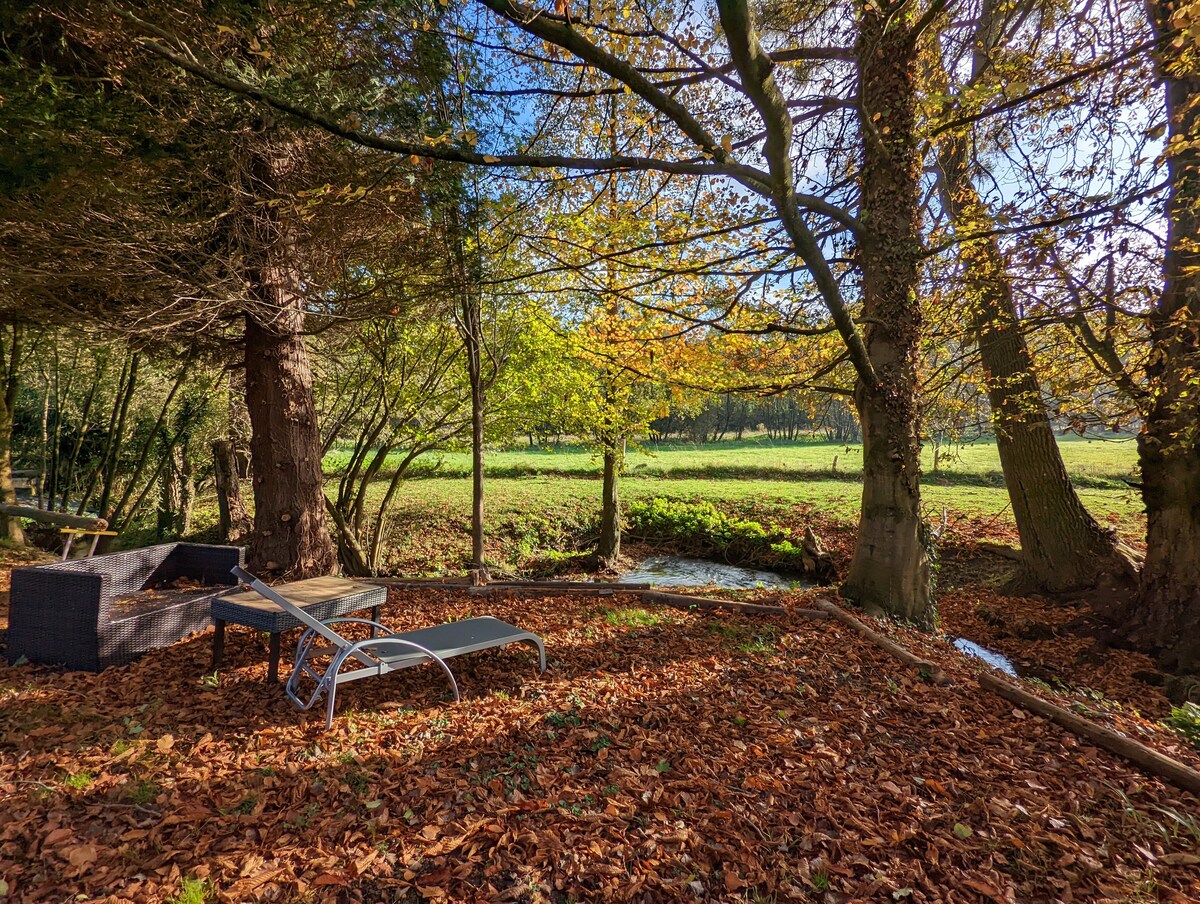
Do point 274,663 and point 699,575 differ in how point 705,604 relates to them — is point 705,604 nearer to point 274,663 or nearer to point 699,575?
point 274,663

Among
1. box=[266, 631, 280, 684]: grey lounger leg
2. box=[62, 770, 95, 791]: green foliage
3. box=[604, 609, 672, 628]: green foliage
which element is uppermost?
box=[266, 631, 280, 684]: grey lounger leg

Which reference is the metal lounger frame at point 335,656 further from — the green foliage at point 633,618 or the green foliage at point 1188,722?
the green foliage at point 1188,722

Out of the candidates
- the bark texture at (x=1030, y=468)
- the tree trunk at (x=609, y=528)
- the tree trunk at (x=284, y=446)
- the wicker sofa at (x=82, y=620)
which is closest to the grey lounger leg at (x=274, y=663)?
the wicker sofa at (x=82, y=620)

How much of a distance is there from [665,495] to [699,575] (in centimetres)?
549

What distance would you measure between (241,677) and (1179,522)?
9.16 metres

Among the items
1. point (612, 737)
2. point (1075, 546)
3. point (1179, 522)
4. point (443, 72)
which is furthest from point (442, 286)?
point (1075, 546)

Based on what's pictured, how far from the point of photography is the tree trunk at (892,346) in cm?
595

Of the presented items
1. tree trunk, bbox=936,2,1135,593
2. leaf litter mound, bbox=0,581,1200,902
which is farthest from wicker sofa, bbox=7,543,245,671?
tree trunk, bbox=936,2,1135,593

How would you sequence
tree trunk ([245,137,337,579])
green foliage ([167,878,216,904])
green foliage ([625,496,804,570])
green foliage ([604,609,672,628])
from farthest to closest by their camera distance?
1. green foliage ([625,496,804,570])
2. tree trunk ([245,137,337,579])
3. green foliage ([604,609,672,628])
4. green foliage ([167,878,216,904])

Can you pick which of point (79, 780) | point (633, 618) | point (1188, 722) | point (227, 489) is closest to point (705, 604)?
point (633, 618)

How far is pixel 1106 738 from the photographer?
3.55 metres

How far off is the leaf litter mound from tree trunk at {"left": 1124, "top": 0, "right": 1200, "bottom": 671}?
147 inches

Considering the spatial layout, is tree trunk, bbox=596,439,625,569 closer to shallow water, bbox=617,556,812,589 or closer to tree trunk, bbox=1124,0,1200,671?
shallow water, bbox=617,556,812,589

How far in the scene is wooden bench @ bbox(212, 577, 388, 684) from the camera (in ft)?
12.8
